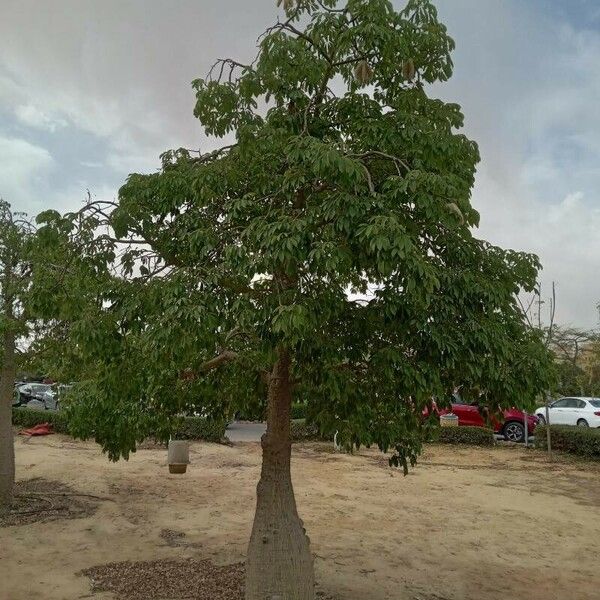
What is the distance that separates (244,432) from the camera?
73.9ft

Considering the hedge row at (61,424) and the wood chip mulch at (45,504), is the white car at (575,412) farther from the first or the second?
the wood chip mulch at (45,504)

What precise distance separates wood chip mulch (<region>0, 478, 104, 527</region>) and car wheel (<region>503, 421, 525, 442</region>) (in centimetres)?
1408

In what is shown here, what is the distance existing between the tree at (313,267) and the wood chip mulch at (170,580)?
1.15 meters

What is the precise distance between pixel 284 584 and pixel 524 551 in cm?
444

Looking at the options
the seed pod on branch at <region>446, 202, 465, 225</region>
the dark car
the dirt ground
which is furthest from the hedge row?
the seed pod on branch at <region>446, 202, 465, 225</region>

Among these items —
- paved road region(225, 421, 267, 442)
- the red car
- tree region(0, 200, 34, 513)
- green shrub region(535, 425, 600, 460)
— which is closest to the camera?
tree region(0, 200, 34, 513)

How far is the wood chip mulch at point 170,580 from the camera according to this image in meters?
6.18

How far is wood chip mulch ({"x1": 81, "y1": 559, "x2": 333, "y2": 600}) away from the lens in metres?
6.18

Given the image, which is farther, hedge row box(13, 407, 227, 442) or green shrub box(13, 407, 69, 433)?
green shrub box(13, 407, 69, 433)

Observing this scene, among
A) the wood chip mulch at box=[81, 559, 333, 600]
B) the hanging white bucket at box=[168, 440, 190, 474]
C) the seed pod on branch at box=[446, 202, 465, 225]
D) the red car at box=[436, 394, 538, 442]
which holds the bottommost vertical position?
the wood chip mulch at box=[81, 559, 333, 600]

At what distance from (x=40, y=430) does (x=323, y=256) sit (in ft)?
59.0

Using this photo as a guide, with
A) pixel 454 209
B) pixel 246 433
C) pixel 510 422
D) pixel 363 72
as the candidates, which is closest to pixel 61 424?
pixel 246 433

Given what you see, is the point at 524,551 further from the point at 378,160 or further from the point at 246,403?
the point at 378,160

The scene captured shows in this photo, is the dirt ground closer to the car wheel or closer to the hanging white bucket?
the hanging white bucket
